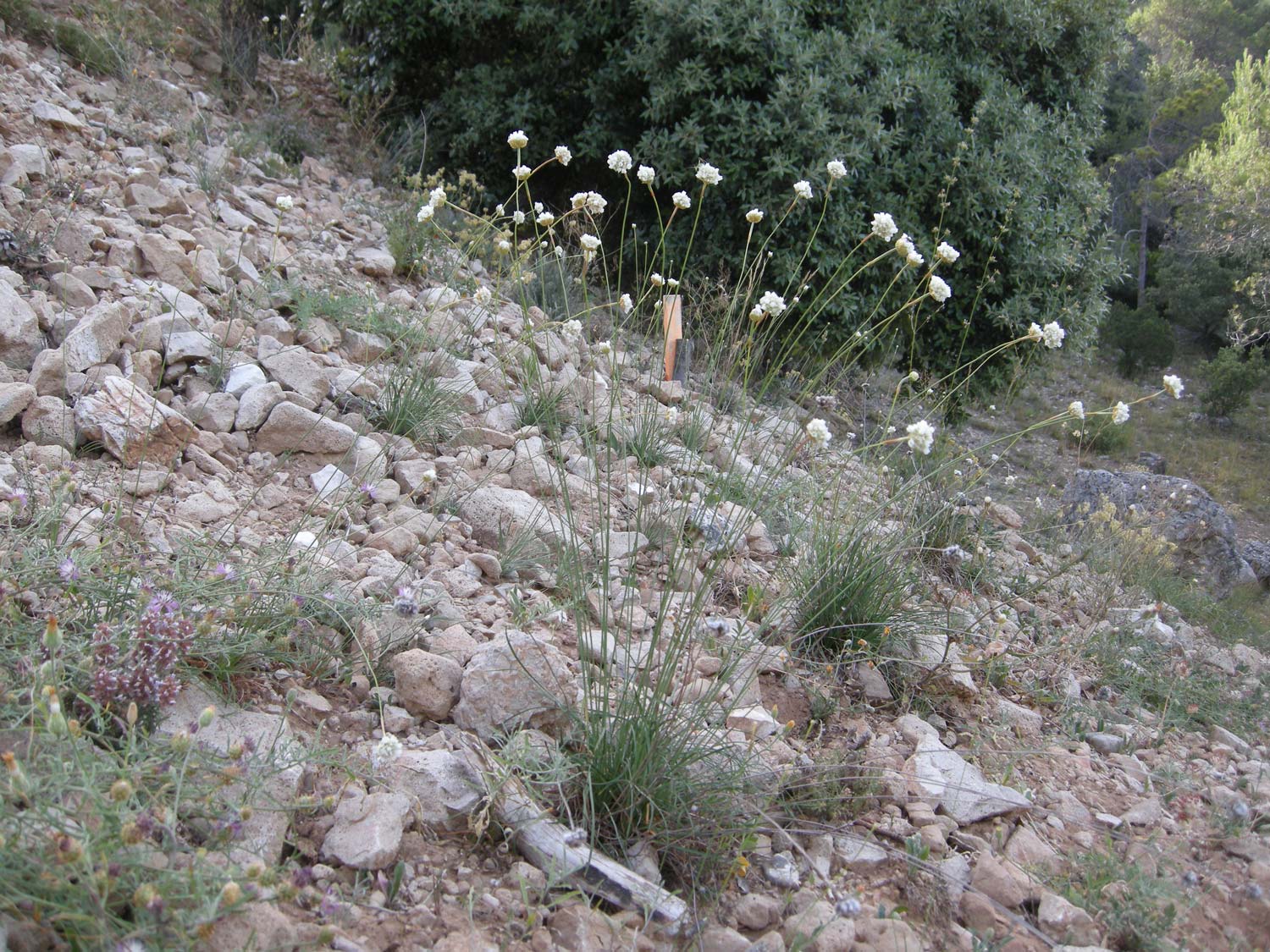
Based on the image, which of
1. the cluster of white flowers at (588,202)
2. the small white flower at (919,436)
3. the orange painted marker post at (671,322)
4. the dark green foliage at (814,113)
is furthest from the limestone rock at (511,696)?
the dark green foliage at (814,113)

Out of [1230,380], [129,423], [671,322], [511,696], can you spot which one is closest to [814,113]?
[671,322]

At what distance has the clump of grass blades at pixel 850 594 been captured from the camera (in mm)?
2715

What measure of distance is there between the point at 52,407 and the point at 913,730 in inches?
101

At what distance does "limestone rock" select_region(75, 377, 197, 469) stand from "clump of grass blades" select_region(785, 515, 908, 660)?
1893 millimetres

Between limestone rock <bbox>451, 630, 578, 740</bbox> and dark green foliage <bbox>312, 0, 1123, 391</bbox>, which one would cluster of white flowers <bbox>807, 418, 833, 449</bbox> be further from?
dark green foliage <bbox>312, 0, 1123, 391</bbox>

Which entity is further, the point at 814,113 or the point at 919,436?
the point at 814,113

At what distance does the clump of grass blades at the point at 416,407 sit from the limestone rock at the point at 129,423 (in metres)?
0.69

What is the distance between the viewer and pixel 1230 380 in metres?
13.7

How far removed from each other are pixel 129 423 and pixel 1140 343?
16.4 meters

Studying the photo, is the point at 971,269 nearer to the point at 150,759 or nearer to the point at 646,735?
the point at 646,735

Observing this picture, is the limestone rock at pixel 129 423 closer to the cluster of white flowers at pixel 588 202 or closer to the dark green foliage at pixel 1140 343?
the cluster of white flowers at pixel 588 202

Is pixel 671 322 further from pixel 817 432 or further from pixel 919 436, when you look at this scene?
pixel 919 436

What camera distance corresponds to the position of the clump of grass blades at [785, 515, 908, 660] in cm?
271

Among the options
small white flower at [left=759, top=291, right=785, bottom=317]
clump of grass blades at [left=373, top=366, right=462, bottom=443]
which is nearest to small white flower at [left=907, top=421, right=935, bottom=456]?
small white flower at [left=759, top=291, right=785, bottom=317]
